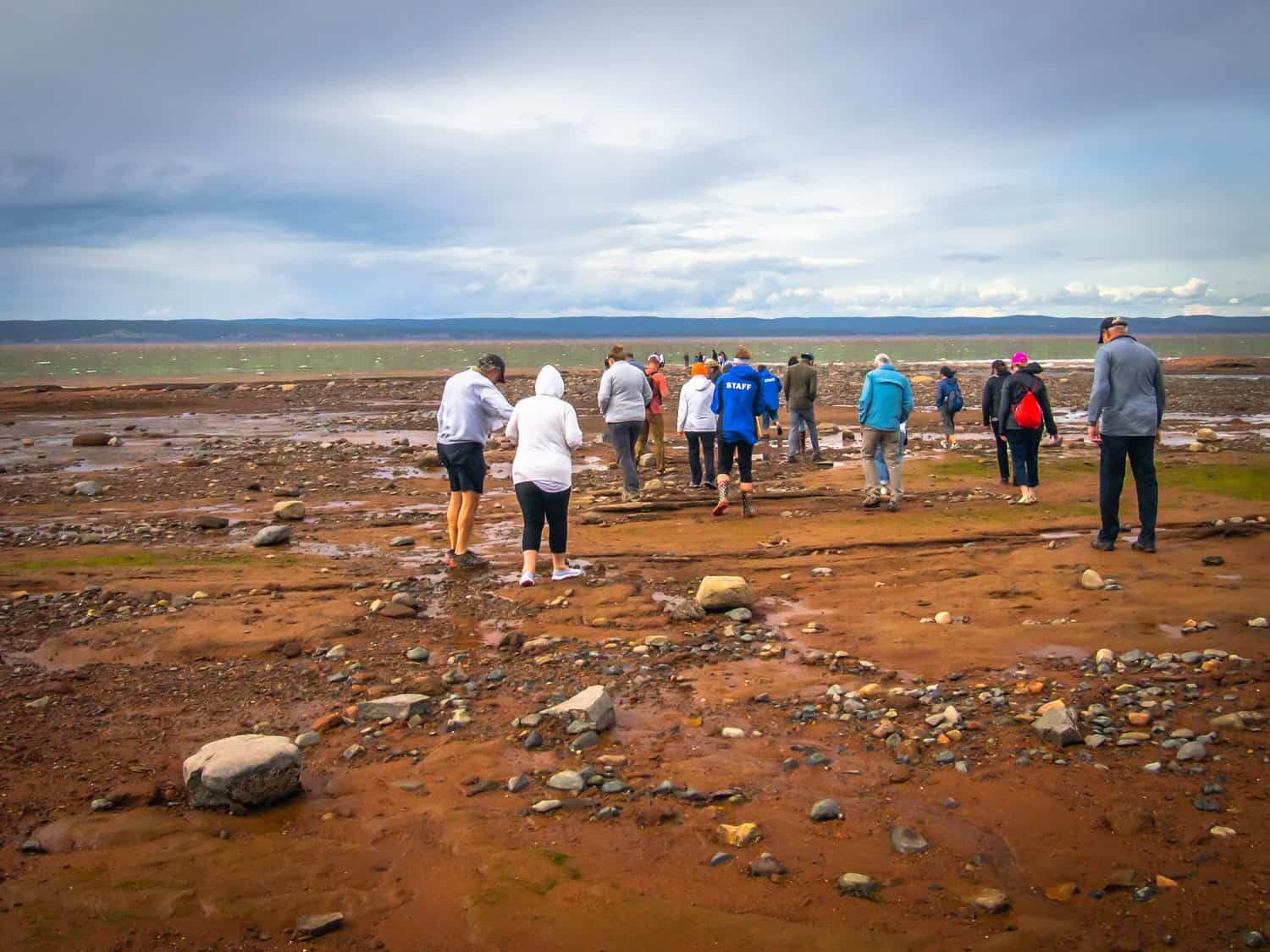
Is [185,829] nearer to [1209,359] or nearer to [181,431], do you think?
[181,431]

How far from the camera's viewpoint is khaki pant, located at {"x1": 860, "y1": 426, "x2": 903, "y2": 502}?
13727 mm

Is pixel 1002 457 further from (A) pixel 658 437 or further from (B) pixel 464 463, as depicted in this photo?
(B) pixel 464 463

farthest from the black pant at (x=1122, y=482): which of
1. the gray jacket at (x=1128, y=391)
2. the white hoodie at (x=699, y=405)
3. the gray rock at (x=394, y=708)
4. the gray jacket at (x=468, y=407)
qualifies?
the gray rock at (x=394, y=708)

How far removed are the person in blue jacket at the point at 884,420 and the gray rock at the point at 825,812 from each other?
8.81 meters

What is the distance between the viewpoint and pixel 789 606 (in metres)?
9.12

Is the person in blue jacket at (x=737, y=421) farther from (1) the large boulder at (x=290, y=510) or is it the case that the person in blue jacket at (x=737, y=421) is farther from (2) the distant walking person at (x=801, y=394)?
(1) the large boulder at (x=290, y=510)

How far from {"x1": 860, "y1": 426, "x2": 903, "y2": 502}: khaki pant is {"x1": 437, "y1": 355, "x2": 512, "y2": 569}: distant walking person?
17.9 ft

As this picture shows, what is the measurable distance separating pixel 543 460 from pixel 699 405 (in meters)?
5.66

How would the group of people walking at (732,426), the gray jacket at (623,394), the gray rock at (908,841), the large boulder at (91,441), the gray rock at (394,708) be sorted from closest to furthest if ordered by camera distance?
the gray rock at (908,841) → the gray rock at (394,708) → the group of people walking at (732,426) → the gray jacket at (623,394) → the large boulder at (91,441)

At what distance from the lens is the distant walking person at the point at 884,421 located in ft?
44.1

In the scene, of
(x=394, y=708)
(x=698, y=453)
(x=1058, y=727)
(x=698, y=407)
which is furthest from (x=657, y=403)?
(x=1058, y=727)

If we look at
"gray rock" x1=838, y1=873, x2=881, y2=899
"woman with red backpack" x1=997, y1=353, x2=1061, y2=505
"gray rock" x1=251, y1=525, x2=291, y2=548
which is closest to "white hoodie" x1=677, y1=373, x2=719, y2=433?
"woman with red backpack" x1=997, y1=353, x2=1061, y2=505

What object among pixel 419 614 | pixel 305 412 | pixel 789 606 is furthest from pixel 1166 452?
pixel 305 412

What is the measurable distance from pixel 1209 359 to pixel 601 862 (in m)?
68.5
